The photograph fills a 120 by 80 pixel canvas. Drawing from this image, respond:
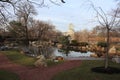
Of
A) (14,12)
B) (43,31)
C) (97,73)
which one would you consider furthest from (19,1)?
(43,31)

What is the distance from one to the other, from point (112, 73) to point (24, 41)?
34.3m

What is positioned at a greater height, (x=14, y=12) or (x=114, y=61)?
(x=14, y=12)

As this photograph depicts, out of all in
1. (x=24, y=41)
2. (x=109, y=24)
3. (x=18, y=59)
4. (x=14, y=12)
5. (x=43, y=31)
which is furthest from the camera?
(x=43, y=31)

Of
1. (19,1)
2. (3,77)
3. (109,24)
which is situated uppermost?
(19,1)

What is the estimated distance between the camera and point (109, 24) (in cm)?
1819

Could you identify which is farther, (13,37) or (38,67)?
(13,37)

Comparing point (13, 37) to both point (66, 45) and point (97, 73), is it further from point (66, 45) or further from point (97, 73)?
point (97, 73)

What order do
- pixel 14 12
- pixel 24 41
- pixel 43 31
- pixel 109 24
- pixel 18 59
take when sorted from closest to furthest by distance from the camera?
pixel 14 12
pixel 109 24
pixel 18 59
pixel 24 41
pixel 43 31

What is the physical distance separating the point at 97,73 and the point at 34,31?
42953 mm

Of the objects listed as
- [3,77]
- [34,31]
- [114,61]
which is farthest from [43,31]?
[3,77]

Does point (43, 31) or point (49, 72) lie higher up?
point (43, 31)

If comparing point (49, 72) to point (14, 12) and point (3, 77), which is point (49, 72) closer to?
point (3, 77)

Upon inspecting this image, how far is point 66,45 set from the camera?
55094 millimetres

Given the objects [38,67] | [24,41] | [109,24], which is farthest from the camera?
[24,41]
